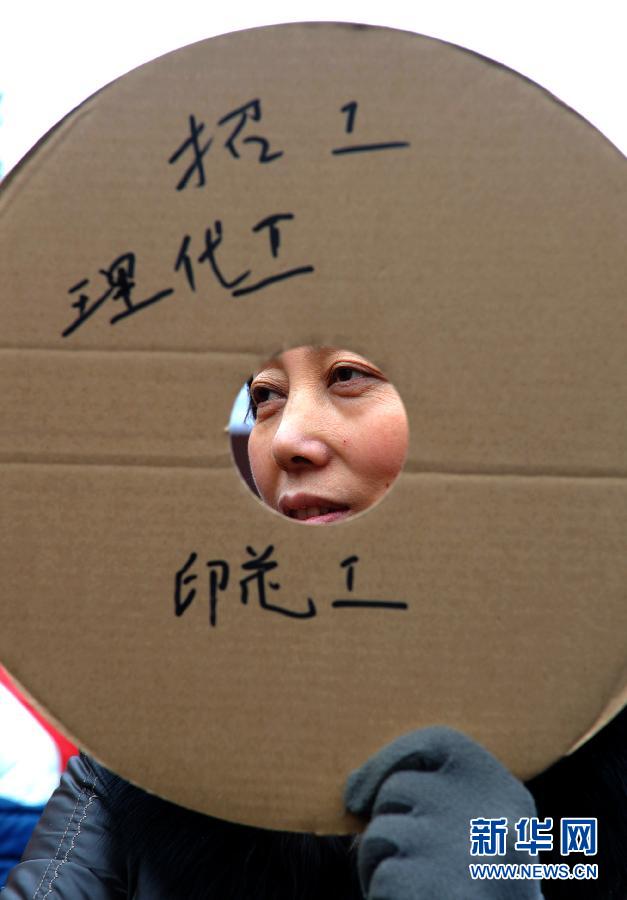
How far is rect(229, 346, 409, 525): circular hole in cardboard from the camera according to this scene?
3.28 ft

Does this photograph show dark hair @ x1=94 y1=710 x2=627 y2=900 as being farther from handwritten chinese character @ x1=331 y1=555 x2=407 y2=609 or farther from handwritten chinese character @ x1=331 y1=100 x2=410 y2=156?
handwritten chinese character @ x1=331 y1=100 x2=410 y2=156

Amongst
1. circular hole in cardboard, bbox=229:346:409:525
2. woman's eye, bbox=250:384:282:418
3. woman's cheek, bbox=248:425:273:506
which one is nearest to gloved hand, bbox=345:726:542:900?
circular hole in cardboard, bbox=229:346:409:525

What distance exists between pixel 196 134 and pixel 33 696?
449mm

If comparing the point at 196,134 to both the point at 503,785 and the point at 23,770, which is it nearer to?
the point at 503,785

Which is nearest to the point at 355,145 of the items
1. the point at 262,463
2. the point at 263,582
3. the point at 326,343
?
the point at 326,343

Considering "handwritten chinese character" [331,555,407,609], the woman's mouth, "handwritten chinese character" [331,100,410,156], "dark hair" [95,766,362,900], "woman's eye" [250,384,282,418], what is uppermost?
"woman's eye" [250,384,282,418]

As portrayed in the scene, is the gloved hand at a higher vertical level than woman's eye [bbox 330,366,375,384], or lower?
lower

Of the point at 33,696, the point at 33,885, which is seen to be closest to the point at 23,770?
the point at 33,885

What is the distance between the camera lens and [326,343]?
73 cm

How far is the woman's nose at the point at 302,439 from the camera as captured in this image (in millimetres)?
983

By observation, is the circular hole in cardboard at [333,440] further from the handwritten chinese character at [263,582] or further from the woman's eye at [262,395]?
the handwritten chinese character at [263,582]

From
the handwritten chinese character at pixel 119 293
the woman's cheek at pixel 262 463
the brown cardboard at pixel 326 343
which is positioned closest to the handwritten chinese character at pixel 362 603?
the brown cardboard at pixel 326 343

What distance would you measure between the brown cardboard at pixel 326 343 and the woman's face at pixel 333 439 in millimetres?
272

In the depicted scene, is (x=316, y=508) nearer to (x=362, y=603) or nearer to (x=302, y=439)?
(x=302, y=439)
